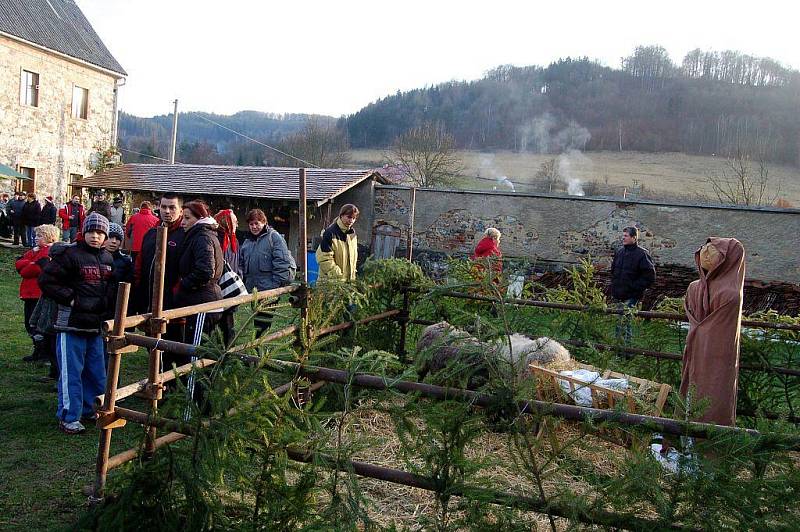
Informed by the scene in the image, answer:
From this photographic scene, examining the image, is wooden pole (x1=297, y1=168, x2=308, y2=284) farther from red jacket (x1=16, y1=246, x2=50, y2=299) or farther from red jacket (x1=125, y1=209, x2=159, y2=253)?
red jacket (x1=125, y1=209, x2=159, y2=253)

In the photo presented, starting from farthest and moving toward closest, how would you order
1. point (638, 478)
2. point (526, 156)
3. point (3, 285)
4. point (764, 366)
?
1. point (526, 156)
2. point (3, 285)
3. point (764, 366)
4. point (638, 478)

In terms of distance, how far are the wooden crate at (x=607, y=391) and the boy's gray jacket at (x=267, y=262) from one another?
263 centimetres

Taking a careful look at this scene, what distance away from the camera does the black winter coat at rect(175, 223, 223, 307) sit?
5.00m

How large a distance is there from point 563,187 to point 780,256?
1456 inches

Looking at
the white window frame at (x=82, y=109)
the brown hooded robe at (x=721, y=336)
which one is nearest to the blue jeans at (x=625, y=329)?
the brown hooded robe at (x=721, y=336)

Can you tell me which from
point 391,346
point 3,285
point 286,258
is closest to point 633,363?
point 391,346

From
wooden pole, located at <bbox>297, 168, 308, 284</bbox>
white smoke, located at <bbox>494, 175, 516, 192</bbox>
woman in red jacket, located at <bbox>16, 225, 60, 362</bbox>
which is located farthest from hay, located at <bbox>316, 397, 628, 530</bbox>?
white smoke, located at <bbox>494, 175, 516, 192</bbox>

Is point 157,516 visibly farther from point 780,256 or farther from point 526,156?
point 526,156

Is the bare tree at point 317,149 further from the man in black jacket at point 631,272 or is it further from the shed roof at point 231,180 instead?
the man in black jacket at point 631,272

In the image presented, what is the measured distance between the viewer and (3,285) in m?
12.1

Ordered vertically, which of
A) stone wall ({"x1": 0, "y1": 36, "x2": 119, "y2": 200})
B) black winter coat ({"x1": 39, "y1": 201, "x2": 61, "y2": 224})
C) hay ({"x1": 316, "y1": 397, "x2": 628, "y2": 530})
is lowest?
hay ({"x1": 316, "y1": 397, "x2": 628, "y2": 530})

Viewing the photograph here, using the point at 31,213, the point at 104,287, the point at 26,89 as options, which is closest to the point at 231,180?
the point at 31,213

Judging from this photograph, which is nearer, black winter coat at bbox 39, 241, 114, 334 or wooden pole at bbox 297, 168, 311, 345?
wooden pole at bbox 297, 168, 311, 345

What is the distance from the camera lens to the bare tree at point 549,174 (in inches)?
2019
